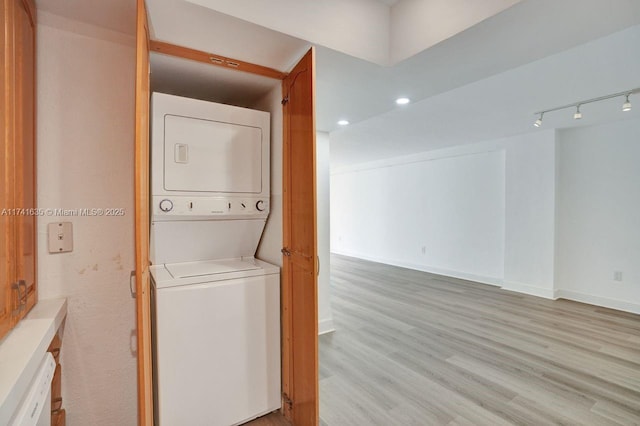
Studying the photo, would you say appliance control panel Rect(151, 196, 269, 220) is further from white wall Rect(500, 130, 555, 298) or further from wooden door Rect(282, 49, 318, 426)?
white wall Rect(500, 130, 555, 298)

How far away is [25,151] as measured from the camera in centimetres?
122

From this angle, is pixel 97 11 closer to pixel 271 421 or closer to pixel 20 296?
pixel 20 296

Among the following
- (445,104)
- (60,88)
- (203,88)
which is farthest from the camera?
(445,104)

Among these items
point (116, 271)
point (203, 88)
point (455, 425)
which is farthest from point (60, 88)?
point (455, 425)

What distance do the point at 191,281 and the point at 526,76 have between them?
2.95m

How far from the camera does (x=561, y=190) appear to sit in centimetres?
433

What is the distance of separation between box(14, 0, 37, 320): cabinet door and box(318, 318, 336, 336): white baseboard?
2.46 m

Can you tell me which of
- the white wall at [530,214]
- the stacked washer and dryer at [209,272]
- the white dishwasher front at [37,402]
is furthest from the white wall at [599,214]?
the white dishwasher front at [37,402]

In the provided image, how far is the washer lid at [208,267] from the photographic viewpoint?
1.69 metres

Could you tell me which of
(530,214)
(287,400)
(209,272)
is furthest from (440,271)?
(209,272)

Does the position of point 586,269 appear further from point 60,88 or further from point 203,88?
point 60,88

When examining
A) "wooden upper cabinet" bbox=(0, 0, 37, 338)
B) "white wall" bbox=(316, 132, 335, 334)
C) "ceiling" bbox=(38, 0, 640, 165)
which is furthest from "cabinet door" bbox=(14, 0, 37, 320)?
"white wall" bbox=(316, 132, 335, 334)

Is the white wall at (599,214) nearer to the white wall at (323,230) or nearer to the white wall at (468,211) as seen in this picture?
Answer: the white wall at (468,211)

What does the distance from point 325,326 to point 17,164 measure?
286 centimetres
